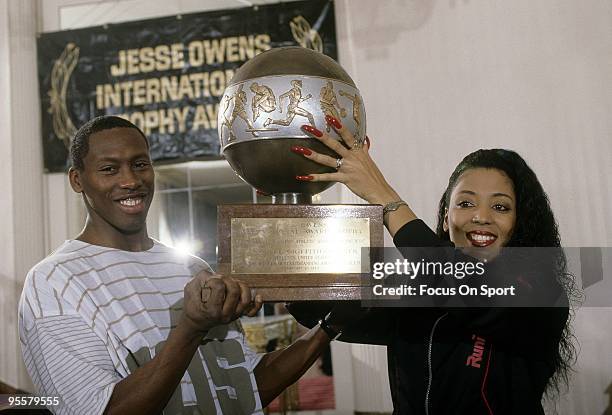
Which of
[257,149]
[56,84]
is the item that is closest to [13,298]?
[56,84]

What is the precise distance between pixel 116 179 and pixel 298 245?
553 millimetres

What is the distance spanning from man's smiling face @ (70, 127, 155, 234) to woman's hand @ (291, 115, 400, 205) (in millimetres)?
471

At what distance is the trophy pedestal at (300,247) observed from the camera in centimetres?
163

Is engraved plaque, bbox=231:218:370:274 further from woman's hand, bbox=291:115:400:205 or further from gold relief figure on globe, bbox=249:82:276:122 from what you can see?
gold relief figure on globe, bbox=249:82:276:122

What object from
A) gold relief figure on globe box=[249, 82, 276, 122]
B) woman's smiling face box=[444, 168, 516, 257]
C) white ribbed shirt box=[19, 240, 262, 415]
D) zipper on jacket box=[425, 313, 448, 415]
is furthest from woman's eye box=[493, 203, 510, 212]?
white ribbed shirt box=[19, 240, 262, 415]

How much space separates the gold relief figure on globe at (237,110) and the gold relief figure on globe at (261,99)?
0.03 m

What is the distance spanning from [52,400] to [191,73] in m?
4.50

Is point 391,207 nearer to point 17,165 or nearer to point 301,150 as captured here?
point 301,150

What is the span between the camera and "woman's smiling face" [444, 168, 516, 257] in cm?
188

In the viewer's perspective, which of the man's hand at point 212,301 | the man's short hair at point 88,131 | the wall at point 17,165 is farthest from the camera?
the wall at point 17,165

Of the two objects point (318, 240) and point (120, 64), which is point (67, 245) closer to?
point (318, 240)

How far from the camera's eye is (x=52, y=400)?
1.68m

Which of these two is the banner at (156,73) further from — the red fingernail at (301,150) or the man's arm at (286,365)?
the red fingernail at (301,150)

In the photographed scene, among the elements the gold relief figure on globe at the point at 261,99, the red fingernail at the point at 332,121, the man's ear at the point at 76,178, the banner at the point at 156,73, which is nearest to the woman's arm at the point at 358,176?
the red fingernail at the point at 332,121
